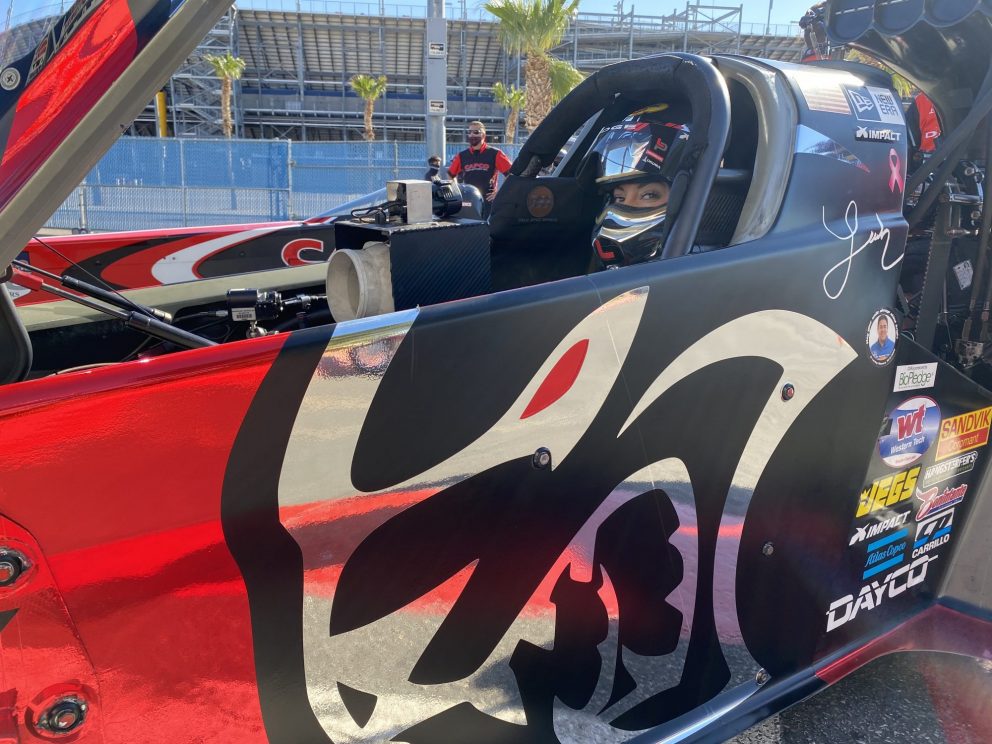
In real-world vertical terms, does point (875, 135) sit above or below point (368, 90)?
below

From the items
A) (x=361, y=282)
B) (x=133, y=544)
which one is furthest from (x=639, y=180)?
(x=133, y=544)

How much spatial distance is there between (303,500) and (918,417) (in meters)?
1.66

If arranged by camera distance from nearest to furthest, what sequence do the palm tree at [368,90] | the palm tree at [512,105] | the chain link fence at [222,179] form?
the chain link fence at [222,179]
the palm tree at [512,105]
the palm tree at [368,90]

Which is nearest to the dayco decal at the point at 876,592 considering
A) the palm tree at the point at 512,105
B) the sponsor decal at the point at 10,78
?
the sponsor decal at the point at 10,78

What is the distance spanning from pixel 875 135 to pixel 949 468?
0.97 m

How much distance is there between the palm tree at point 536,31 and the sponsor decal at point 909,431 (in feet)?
59.0

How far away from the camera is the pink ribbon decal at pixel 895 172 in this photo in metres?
1.95

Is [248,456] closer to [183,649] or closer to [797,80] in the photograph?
[183,649]

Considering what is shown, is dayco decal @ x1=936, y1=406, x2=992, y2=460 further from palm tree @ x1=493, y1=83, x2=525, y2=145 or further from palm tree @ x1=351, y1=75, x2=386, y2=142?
palm tree @ x1=351, y1=75, x2=386, y2=142

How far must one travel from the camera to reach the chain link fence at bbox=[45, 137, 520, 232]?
15031 mm

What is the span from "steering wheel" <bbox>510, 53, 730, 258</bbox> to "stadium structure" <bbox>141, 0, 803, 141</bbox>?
3318cm

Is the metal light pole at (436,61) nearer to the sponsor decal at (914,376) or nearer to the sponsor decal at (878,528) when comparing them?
the sponsor decal at (914,376)
